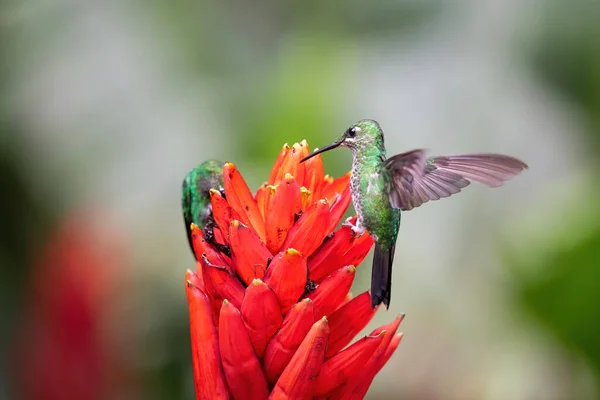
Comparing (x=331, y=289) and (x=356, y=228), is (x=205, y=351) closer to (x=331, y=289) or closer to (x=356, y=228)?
(x=331, y=289)

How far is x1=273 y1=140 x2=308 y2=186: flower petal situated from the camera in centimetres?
138

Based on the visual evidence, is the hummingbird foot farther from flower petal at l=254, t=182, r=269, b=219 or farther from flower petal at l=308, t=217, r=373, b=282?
flower petal at l=254, t=182, r=269, b=219

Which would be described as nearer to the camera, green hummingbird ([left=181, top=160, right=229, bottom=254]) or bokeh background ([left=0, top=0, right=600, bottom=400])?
green hummingbird ([left=181, top=160, right=229, bottom=254])

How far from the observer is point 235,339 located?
1218 millimetres

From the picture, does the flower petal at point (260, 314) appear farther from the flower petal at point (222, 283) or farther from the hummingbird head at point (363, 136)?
the hummingbird head at point (363, 136)

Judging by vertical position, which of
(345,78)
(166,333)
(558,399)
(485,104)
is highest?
(345,78)

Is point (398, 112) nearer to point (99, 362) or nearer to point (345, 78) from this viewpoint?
point (345, 78)

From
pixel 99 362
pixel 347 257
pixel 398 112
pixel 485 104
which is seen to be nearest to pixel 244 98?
pixel 398 112

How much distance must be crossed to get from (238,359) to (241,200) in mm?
282

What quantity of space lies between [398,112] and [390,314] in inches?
42.6

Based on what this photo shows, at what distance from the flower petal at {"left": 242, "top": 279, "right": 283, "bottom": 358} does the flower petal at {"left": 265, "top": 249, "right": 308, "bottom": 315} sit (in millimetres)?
19

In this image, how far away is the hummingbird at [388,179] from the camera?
1437mm

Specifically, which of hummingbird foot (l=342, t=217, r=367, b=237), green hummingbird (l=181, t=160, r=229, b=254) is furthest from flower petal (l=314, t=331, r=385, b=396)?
green hummingbird (l=181, t=160, r=229, b=254)

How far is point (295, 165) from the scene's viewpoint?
138 centimetres
